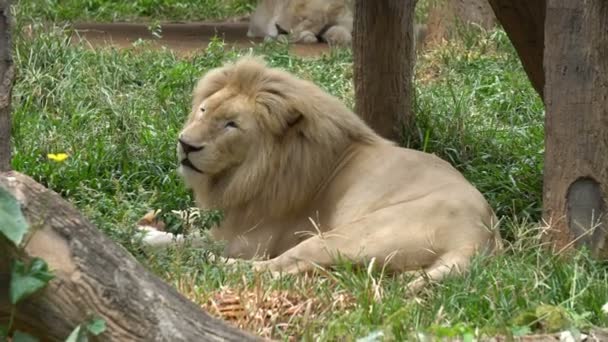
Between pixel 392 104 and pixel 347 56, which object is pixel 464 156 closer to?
pixel 392 104

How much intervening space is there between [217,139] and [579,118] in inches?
72.3

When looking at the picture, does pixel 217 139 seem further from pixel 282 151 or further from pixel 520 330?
pixel 520 330

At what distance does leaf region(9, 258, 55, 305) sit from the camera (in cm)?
331

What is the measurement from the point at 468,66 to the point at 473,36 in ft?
3.22

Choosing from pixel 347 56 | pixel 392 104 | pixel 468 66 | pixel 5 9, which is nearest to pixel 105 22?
pixel 347 56

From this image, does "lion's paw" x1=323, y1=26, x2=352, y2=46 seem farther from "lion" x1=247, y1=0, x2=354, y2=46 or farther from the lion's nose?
the lion's nose

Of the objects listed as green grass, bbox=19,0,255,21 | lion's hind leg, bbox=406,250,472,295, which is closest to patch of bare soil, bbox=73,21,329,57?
green grass, bbox=19,0,255,21

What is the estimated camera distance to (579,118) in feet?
18.3

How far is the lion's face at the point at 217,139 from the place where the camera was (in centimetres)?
641

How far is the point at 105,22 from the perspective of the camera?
52.2 ft

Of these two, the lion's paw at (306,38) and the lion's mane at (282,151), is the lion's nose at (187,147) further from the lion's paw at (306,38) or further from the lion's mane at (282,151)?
the lion's paw at (306,38)

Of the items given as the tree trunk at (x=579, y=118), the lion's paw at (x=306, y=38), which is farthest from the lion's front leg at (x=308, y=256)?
the lion's paw at (x=306, y=38)

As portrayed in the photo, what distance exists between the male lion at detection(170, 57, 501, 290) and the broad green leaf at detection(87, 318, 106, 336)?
2739 millimetres

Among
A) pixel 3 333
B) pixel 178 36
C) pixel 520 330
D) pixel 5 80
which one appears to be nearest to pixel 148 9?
pixel 178 36
